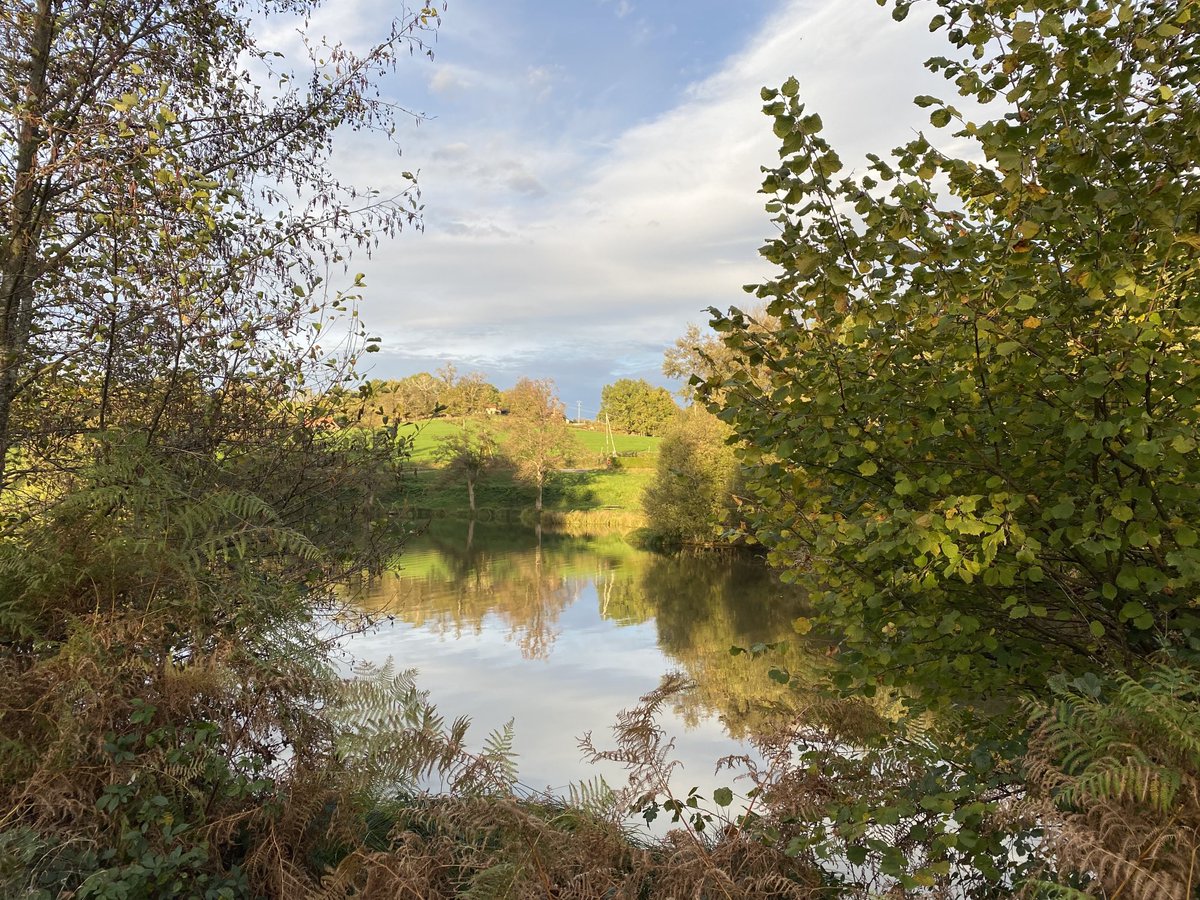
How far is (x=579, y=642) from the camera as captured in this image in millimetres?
17500

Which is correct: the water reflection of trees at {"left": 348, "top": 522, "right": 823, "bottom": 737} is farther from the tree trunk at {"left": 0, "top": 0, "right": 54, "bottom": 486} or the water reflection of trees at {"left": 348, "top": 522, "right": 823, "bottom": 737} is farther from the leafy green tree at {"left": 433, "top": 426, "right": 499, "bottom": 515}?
the leafy green tree at {"left": 433, "top": 426, "right": 499, "bottom": 515}

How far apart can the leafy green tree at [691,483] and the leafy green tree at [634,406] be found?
68.3 m

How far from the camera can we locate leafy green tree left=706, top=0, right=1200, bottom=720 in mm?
3184

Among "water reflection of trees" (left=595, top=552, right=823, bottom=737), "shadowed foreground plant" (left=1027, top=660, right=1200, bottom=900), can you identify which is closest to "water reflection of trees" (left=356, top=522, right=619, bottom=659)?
"water reflection of trees" (left=595, top=552, right=823, bottom=737)

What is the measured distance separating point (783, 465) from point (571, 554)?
30.0 meters

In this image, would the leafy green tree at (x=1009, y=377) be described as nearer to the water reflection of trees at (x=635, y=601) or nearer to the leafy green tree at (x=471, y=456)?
the water reflection of trees at (x=635, y=601)

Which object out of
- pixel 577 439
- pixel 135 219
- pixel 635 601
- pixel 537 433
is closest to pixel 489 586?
pixel 635 601

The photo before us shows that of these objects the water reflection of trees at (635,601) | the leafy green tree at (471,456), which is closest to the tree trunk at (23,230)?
the water reflection of trees at (635,601)

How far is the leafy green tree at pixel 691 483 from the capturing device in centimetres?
3069

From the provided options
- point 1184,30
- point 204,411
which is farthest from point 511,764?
point 1184,30

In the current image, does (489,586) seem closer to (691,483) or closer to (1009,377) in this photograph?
(691,483)

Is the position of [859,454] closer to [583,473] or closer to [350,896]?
[350,896]

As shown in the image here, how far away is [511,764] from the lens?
3285 millimetres

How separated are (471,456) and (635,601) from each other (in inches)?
1104
